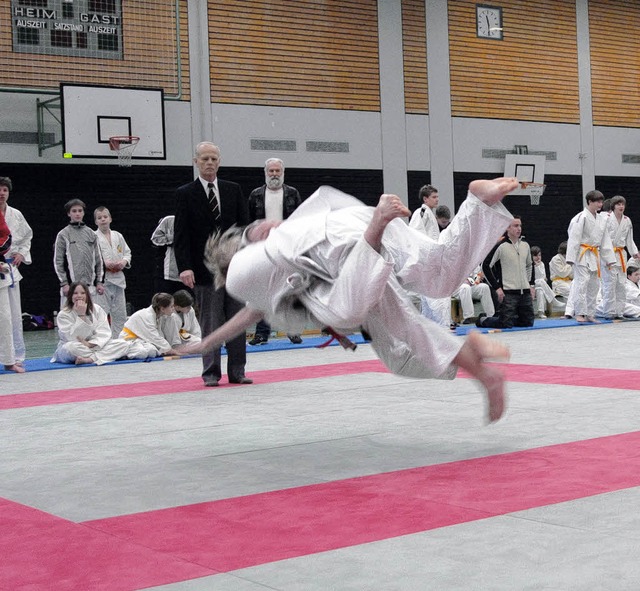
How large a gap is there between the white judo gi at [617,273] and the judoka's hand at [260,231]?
787 cm

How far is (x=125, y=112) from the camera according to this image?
1199 centimetres

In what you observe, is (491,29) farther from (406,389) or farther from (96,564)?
(96,564)

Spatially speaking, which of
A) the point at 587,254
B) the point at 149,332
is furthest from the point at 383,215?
the point at 587,254

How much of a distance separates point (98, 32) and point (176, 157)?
1.99 m

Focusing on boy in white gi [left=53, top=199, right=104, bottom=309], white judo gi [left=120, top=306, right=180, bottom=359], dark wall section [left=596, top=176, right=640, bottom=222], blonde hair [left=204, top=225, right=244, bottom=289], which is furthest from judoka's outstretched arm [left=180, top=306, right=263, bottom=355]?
dark wall section [left=596, top=176, right=640, bottom=222]

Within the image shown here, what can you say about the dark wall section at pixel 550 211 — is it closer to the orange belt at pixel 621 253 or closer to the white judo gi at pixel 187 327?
the orange belt at pixel 621 253

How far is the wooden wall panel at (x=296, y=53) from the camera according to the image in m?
13.4

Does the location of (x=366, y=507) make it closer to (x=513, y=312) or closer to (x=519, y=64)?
(x=513, y=312)

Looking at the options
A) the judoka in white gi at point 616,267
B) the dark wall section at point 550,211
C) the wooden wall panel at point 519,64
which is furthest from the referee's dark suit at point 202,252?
the dark wall section at point 550,211

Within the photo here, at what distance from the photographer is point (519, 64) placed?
15953 millimetres

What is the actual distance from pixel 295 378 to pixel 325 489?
3248mm

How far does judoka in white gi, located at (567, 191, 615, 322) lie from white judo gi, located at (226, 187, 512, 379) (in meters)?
7.60

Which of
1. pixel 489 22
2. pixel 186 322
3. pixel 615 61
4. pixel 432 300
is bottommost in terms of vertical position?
pixel 186 322

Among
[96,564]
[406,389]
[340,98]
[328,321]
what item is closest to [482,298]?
[340,98]
